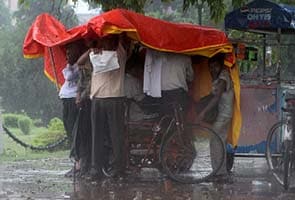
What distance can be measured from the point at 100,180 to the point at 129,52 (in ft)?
5.92

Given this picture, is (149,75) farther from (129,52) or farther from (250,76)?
(250,76)

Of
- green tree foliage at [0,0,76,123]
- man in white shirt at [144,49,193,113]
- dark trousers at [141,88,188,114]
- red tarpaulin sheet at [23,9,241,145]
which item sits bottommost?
green tree foliage at [0,0,76,123]

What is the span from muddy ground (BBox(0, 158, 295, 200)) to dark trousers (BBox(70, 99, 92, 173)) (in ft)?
1.18

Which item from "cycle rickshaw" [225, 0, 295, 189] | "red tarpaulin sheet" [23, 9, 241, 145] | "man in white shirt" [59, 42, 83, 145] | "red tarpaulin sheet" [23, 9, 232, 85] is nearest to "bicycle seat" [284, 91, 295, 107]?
"cycle rickshaw" [225, 0, 295, 189]

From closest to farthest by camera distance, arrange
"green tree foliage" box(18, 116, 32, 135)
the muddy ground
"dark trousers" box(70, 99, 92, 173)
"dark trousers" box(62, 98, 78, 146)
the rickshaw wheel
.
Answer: the muddy ground
the rickshaw wheel
"dark trousers" box(70, 99, 92, 173)
"dark trousers" box(62, 98, 78, 146)
"green tree foliage" box(18, 116, 32, 135)

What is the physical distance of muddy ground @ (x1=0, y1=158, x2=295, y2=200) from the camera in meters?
9.17

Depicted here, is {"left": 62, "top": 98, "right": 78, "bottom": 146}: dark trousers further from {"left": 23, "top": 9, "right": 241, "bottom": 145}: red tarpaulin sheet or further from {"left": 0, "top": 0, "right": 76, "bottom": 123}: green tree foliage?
{"left": 0, "top": 0, "right": 76, "bottom": 123}: green tree foliage

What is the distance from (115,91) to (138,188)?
1319 mm

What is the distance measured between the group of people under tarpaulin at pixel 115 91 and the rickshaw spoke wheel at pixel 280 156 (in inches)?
25.6

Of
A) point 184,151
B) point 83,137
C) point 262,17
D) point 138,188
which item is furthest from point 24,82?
point 138,188

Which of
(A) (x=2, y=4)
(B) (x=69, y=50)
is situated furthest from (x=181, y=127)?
(A) (x=2, y=4)

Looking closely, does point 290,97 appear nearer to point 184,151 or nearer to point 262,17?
point 262,17

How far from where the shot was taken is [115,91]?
32.8 ft

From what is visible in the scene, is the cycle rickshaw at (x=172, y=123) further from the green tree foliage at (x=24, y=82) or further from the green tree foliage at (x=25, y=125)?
the green tree foliage at (x=25, y=125)
